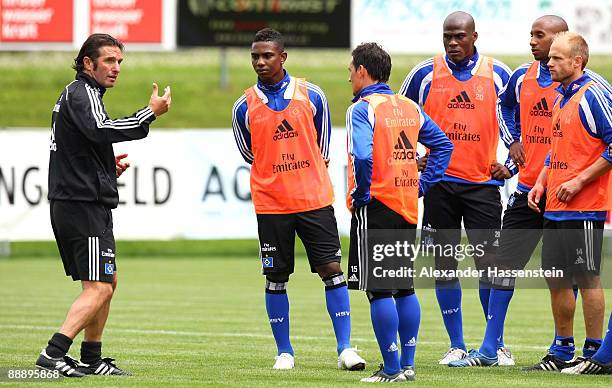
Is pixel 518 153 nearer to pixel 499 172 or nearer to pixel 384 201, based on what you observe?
pixel 499 172

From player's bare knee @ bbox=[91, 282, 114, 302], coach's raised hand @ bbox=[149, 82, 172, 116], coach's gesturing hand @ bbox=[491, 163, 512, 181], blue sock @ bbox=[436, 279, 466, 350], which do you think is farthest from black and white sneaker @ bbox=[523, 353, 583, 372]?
coach's raised hand @ bbox=[149, 82, 172, 116]

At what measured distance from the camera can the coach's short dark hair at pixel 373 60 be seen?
848cm

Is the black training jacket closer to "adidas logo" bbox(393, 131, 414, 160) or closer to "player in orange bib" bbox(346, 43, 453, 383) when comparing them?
"player in orange bib" bbox(346, 43, 453, 383)

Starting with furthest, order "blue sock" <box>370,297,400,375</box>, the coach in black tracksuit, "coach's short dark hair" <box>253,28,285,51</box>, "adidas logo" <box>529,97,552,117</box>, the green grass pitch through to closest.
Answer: "adidas logo" <box>529,97,552,117</box>, "coach's short dark hair" <box>253,28,285,51</box>, the green grass pitch, the coach in black tracksuit, "blue sock" <box>370,297,400,375</box>

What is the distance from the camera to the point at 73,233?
28.6 feet

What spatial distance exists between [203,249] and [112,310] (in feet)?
31.5

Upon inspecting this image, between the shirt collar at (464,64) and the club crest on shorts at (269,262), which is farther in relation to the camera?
the shirt collar at (464,64)

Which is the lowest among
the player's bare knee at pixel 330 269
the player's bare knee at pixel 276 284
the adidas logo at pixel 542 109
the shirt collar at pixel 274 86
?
the player's bare knee at pixel 276 284

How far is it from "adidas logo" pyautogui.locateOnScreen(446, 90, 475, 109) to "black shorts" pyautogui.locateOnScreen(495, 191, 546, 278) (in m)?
0.86

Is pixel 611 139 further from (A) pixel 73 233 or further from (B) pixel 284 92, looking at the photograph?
(A) pixel 73 233

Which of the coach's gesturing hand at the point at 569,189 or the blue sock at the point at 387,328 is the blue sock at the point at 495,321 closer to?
the coach's gesturing hand at the point at 569,189

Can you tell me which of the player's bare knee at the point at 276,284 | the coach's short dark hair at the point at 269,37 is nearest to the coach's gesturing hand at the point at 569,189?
the player's bare knee at the point at 276,284

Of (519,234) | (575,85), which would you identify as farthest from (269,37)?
(519,234)

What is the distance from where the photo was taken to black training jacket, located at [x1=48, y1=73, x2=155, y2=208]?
8.65 m
